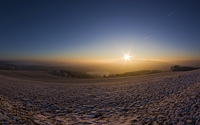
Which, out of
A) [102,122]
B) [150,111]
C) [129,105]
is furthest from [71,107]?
[150,111]

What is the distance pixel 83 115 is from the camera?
7141mm

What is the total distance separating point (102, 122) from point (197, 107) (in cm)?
620

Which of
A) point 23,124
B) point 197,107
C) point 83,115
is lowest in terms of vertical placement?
point 83,115

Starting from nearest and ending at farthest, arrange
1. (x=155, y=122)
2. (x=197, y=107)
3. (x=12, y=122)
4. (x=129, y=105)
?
(x=12, y=122) → (x=155, y=122) → (x=197, y=107) → (x=129, y=105)

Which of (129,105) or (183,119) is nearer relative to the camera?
(183,119)

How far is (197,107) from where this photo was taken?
5.99 meters

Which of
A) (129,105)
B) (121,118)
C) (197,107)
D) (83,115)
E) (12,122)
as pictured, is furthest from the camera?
(129,105)

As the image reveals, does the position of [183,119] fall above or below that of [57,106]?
above

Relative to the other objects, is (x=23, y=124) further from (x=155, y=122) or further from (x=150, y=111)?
(x=150, y=111)

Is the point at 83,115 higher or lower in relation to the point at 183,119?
lower

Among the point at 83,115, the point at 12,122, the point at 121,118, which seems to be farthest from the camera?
the point at 83,115

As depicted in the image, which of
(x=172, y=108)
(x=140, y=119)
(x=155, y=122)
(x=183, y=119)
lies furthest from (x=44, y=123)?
(x=172, y=108)

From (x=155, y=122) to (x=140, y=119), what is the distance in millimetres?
877

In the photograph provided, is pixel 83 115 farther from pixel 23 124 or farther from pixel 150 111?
pixel 150 111
